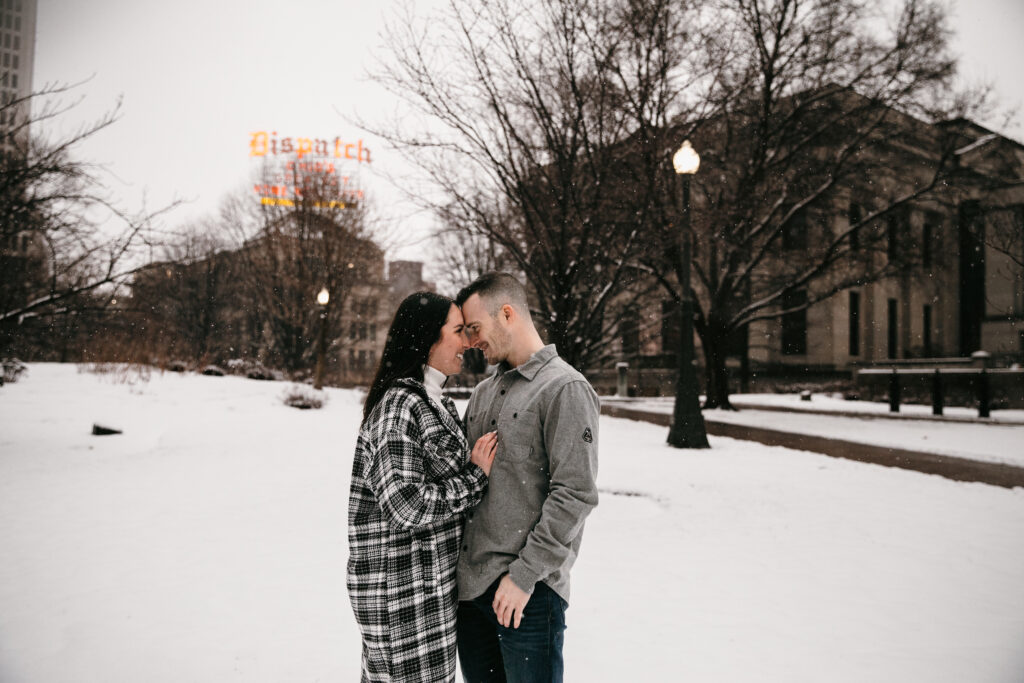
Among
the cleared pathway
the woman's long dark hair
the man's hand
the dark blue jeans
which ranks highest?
the woman's long dark hair

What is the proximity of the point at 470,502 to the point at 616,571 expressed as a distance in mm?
3664

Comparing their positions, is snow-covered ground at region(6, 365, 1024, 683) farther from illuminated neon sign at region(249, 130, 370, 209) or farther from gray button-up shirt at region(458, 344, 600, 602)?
illuminated neon sign at region(249, 130, 370, 209)

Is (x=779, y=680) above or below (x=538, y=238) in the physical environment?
below

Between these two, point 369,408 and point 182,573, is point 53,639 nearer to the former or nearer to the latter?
point 182,573

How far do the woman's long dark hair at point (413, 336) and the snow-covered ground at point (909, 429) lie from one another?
1170 cm

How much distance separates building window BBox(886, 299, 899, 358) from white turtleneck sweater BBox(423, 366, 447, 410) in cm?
4317

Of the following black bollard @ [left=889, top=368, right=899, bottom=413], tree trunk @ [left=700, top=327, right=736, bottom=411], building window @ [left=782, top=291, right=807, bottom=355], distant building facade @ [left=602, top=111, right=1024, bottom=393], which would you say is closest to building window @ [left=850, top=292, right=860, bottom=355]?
distant building facade @ [left=602, top=111, right=1024, bottom=393]

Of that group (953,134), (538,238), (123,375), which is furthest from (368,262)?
(953,134)

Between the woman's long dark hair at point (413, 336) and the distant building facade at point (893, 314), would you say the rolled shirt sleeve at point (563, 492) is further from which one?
the distant building facade at point (893, 314)

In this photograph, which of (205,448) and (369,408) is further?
(205,448)

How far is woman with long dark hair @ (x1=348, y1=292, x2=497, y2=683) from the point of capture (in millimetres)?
2152

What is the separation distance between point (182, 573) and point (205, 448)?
609 cm

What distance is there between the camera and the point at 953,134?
18.0 metres

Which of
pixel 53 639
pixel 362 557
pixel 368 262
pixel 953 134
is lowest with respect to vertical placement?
pixel 53 639
